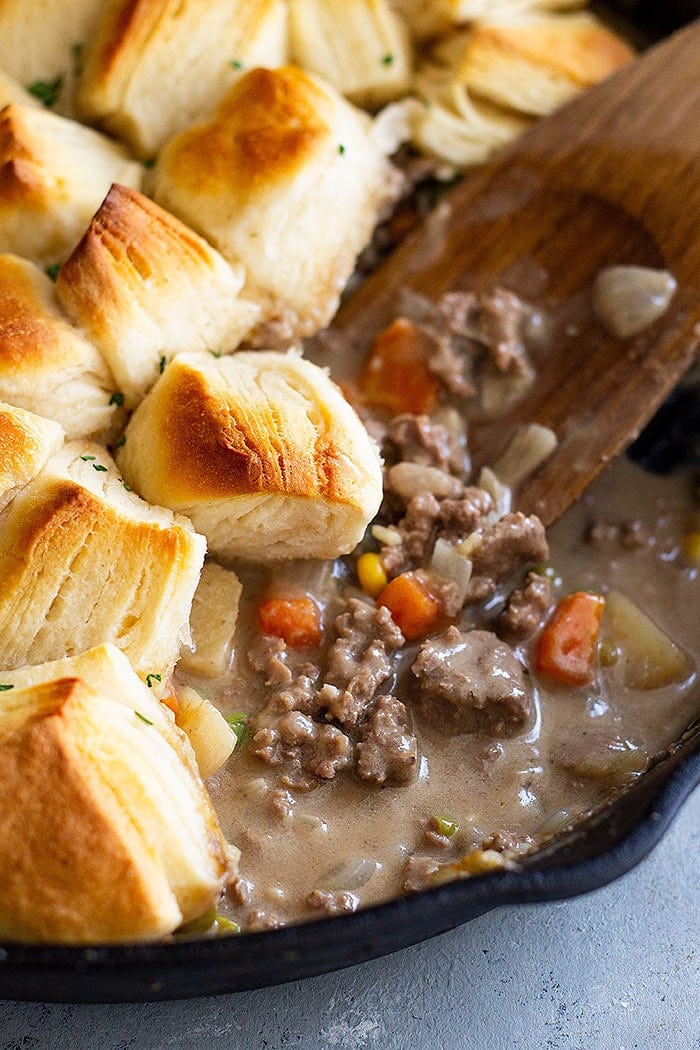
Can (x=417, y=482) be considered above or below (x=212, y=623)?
below

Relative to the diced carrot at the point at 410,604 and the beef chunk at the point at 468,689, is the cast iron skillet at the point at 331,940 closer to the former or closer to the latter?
the beef chunk at the point at 468,689

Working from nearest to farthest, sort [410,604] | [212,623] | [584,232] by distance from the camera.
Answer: [212,623] < [410,604] < [584,232]

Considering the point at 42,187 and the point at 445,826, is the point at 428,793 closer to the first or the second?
the point at 445,826

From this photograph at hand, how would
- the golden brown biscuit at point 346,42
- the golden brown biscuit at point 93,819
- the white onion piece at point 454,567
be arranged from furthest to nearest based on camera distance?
the golden brown biscuit at point 346,42 < the white onion piece at point 454,567 < the golden brown biscuit at point 93,819

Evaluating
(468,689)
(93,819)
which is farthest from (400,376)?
(93,819)

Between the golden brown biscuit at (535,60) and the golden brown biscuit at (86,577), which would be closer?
the golden brown biscuit at (86,577)

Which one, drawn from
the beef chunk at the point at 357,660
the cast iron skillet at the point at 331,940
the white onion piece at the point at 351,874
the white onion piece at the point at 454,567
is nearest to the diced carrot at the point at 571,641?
the white onion piece at the point at 454,567

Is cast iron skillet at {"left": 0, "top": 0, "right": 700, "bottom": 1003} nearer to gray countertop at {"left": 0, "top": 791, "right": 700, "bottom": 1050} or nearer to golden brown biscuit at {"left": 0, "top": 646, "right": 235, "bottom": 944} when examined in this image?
golden brown biscuit at {"left": 0, "top": 646, "right": 235, "bottom": 944}
